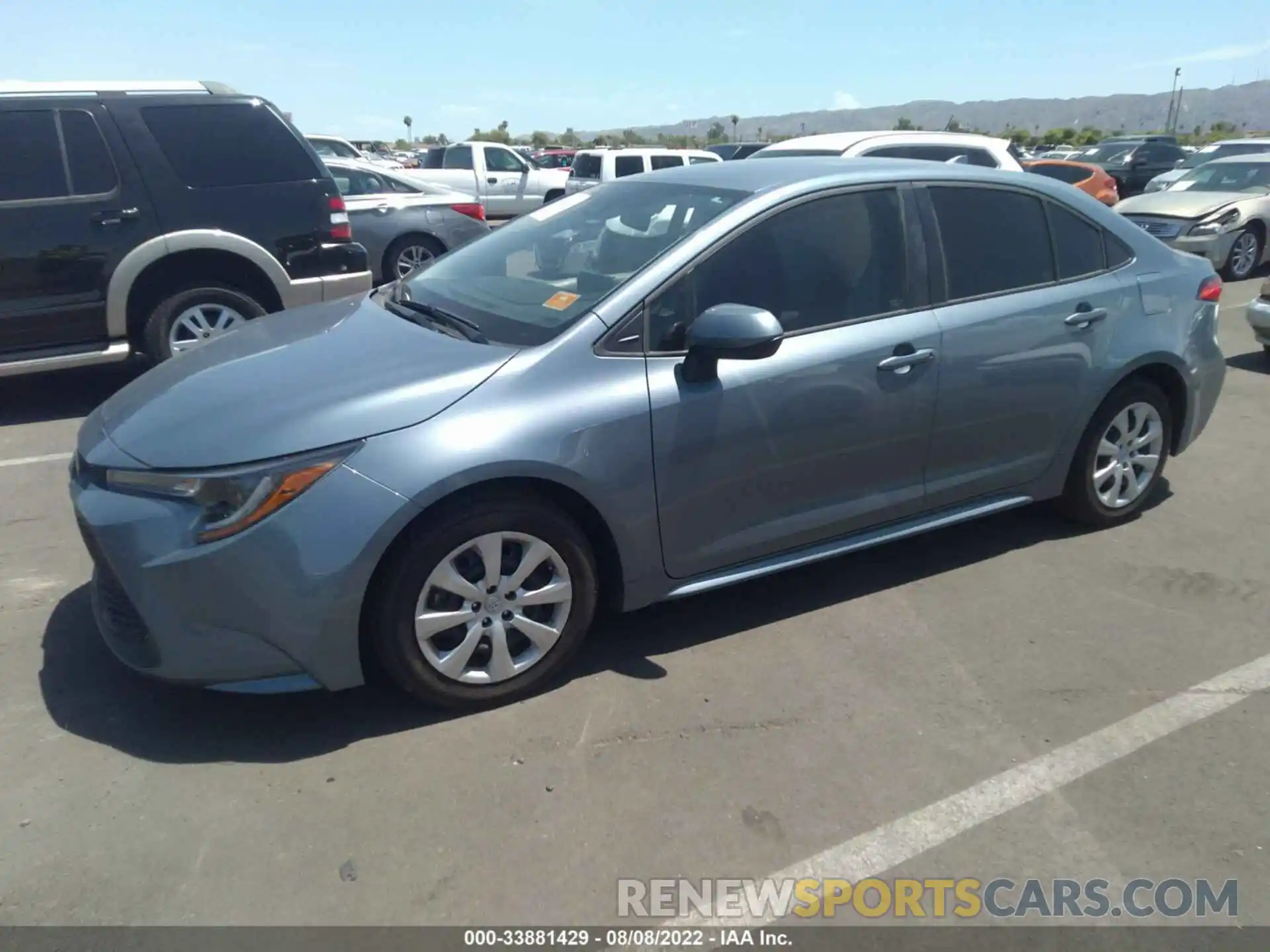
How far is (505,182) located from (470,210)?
6845 millimetres

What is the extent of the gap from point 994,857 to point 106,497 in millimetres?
2729

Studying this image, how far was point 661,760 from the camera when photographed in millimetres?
3018

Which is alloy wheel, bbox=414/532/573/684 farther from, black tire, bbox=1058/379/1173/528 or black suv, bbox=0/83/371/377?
black suv, bbox=0/83/371/377

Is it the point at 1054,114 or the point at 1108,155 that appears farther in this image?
the point at 1054,114

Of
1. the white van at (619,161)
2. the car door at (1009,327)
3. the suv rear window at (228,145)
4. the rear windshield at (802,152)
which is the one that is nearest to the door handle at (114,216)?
the suv rear window at (228,145)

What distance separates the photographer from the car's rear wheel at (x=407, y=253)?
1123 centimetres

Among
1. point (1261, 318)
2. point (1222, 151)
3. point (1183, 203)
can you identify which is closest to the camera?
point (1261, 318)

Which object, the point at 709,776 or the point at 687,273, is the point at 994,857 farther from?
the point at 687,273

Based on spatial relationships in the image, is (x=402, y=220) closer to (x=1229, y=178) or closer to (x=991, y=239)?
(x=991, y=239)

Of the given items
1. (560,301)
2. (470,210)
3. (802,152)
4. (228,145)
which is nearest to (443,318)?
(560,301)

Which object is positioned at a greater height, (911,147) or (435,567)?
(911,147)

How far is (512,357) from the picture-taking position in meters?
3.23

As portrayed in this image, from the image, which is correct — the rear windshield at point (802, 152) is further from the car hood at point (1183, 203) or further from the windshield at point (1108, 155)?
the windshield at point (1108, 155)

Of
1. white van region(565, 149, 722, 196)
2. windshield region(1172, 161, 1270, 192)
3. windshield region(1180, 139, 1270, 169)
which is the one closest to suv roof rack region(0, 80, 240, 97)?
white van region(565, 149, 722, 196)
